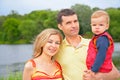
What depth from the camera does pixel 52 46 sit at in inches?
100

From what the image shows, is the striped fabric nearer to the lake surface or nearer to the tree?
the lake surface

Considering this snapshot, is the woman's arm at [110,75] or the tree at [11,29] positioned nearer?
the woman's arm at [110,75]

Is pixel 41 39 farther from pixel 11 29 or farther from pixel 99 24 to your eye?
pixel 11 29

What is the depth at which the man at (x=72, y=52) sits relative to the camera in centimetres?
258

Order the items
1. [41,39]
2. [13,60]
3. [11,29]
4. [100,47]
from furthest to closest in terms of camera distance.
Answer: [11,29] → [13,60] → [41,39] → [100,47]

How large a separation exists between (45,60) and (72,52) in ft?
0.74

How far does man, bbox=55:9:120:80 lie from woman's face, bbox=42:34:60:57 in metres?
0.09

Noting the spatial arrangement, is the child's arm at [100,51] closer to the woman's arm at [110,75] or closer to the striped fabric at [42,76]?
the woman's arm at [110,75]

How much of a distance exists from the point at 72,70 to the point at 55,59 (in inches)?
6.8

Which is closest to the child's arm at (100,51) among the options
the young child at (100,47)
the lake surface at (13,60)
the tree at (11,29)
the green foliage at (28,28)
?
the young child at (100,47)

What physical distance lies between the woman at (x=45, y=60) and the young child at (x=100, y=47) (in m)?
0.26

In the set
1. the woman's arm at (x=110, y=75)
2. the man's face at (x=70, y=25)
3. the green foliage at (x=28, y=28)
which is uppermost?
the man's face at (x=70, y=25)

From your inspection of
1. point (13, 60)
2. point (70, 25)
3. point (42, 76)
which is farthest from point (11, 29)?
point (42, 76)

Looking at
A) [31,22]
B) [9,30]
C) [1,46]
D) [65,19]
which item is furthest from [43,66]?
[1,46]
